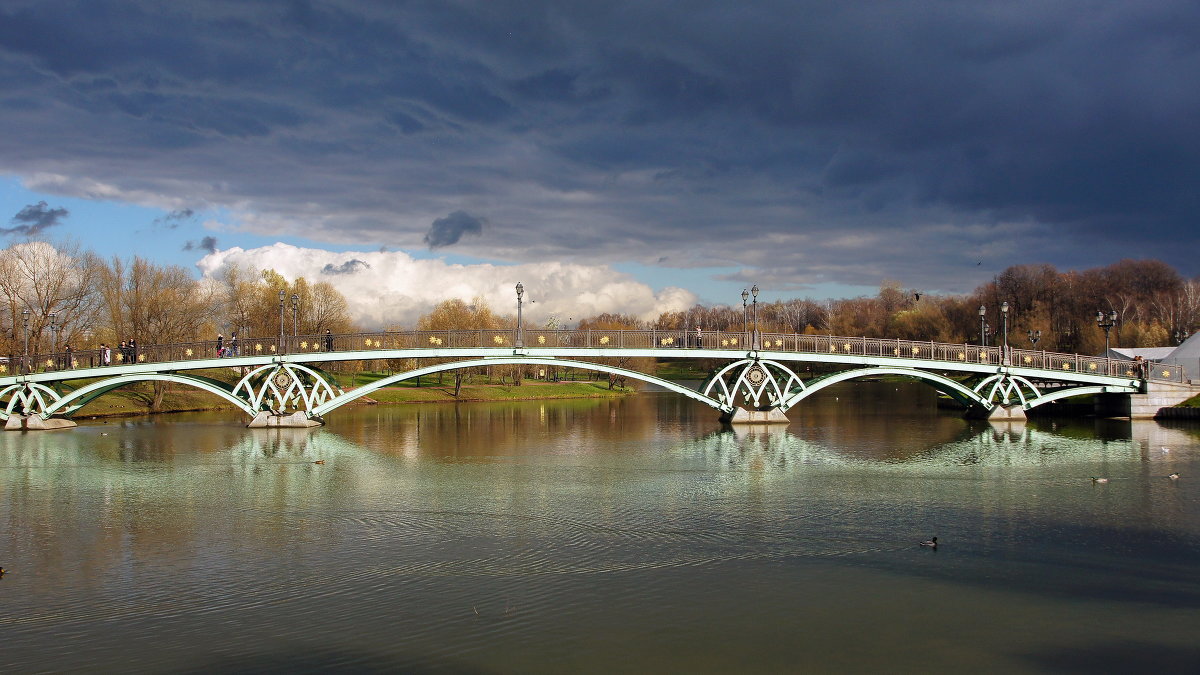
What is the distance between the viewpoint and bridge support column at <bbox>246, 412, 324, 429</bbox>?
141ft

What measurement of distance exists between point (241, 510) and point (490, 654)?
40.3 ft

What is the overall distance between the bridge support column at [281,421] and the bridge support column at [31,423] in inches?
423

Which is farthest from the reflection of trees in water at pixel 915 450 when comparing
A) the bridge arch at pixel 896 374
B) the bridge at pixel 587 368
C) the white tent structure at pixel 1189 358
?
the white tent structure at pixel 1189 358

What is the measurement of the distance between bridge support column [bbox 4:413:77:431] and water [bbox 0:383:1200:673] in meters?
13.4

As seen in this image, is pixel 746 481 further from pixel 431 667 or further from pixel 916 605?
pixel 431 667

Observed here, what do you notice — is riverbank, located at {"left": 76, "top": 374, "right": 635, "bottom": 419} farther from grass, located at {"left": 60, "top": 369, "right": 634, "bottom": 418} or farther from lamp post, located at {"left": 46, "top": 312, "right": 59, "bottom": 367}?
lamp post, located at {"left": 46, "top": 312, "right": 59, "bottom": 367}

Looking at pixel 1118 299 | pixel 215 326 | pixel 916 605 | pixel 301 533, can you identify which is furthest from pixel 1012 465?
pixel 1118 299

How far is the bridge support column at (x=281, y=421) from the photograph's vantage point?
4300 centimetres

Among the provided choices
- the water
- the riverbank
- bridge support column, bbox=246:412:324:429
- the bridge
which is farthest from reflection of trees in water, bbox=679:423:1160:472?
the riverbank

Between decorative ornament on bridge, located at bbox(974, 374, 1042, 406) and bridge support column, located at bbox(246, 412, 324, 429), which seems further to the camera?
decorative ornament on bridge, located at bbox(974, 374, 1042, 406)

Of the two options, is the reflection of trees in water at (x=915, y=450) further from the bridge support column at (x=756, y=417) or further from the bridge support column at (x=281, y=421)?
the bridge support column at (x=281, y=421)

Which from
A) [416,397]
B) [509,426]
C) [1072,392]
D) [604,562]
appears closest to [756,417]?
[509,426]

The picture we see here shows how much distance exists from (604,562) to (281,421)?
31.5 m

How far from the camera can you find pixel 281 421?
141ft
